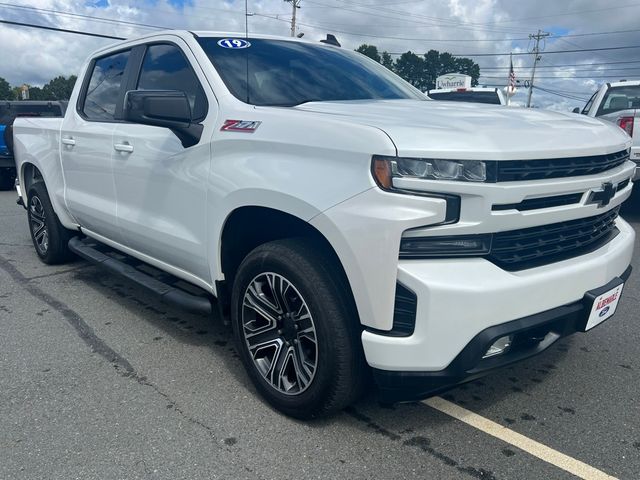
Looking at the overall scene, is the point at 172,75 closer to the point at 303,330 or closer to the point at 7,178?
the point at 303,330

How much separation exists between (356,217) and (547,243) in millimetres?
878

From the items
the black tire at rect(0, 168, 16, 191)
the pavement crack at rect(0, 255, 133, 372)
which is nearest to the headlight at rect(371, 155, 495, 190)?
the pavement crack at rect(0, 255, 133, 372)

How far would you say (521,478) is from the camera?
7.79ft

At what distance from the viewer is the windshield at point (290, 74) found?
3215 millimetres

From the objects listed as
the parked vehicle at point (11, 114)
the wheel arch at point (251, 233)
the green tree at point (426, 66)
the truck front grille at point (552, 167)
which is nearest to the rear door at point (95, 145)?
the wheel arch at point (251, 233)

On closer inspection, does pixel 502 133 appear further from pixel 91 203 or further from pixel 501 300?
pixel 91 203

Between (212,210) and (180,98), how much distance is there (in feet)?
1.98

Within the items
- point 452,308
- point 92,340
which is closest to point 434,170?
point 452,308

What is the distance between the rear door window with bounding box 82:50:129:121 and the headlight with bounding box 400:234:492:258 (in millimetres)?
2815

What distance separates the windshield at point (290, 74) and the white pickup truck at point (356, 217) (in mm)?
13

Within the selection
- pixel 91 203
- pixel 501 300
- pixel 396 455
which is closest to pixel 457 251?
pixel 501 300

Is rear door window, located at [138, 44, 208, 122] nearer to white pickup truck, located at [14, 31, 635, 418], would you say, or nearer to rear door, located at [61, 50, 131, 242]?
white pickup truck, located at [14, 31, 635, 418]

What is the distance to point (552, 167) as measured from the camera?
2391 mm

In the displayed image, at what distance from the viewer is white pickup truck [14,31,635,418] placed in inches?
86.7
